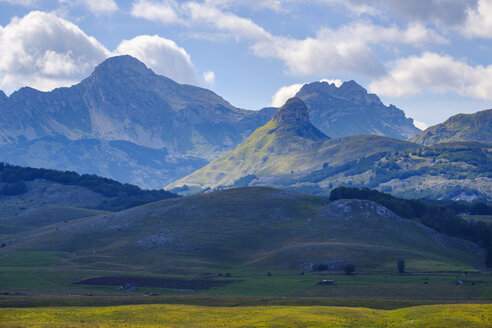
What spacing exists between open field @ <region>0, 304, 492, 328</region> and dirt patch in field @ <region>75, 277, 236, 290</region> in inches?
2079

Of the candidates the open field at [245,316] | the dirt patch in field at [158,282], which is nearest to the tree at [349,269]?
the dirt patch in field at [158,282]

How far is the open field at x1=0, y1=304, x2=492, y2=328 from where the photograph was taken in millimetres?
92000

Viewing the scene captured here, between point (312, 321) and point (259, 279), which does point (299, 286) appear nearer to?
point (259, 279)

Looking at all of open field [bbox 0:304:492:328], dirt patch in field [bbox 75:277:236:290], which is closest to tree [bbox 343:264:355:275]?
dirt patch in field [bbox 75:277:236:290]

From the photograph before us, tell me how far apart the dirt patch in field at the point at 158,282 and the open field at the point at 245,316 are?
5280cm

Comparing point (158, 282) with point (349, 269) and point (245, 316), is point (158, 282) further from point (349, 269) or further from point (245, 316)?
point (245, 316)

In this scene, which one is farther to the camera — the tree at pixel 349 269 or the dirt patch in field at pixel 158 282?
the tree at pixel 349 269

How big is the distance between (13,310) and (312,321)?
5332 centimetres

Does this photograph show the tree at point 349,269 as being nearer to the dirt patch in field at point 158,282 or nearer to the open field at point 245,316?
the dirt patch in field at point 158,282

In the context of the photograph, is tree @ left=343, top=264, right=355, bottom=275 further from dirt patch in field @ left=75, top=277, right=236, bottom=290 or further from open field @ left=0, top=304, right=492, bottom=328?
Result: open field @ left=0, top=304, right=492, bottom=328

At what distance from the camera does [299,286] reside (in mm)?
160625

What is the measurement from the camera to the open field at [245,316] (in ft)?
302

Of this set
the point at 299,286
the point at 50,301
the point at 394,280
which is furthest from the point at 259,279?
the point at 50,301

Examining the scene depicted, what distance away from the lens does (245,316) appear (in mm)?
104312
